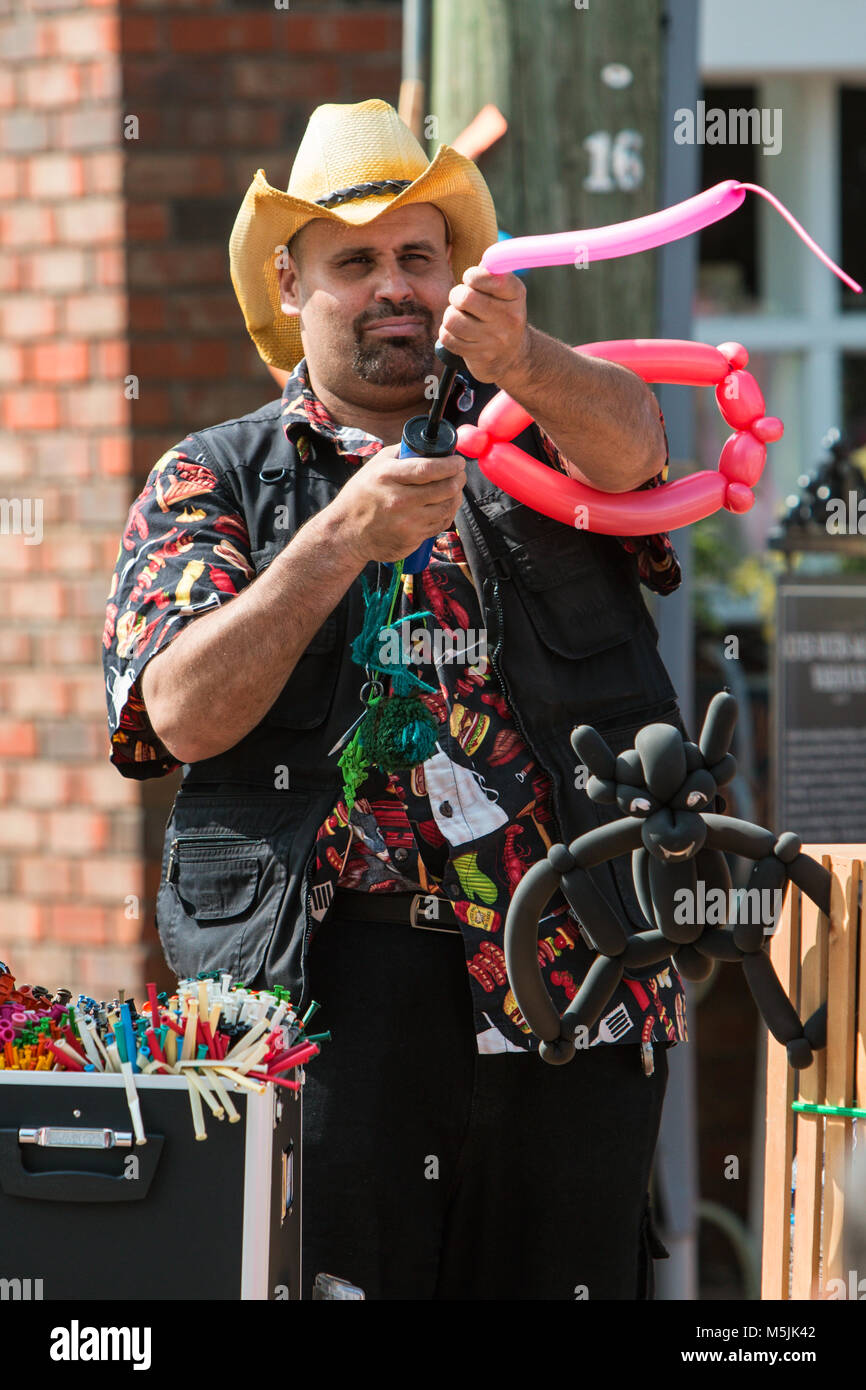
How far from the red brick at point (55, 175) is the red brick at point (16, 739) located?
47.3 inches

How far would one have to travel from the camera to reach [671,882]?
143 cm

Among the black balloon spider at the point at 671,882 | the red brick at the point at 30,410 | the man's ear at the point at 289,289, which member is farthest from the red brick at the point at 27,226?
the black balloon spider at the point at 671,882

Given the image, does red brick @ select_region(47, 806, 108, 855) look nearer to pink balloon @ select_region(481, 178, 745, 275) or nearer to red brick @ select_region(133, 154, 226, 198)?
red brick @ select_region(133, 154, 226, 198)

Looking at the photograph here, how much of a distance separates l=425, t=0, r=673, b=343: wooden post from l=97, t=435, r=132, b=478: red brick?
1255 millimetres

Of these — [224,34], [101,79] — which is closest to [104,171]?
[101,79]

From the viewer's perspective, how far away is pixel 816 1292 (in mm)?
1545

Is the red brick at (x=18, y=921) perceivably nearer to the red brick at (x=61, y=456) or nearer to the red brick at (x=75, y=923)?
the red brick at (x=75, y=923)

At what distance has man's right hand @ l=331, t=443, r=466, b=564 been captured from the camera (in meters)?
1.71

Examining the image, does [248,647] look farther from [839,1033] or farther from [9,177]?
[9,177]

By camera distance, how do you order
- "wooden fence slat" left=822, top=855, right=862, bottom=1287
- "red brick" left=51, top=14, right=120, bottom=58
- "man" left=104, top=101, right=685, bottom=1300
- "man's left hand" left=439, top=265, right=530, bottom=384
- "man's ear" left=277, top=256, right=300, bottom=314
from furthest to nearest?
"red brick" left=51, top=14, right=120, bottom=58
"man's ear" left=277, top=256, right=300, bottom=314
"man" left=104, top=101, right=685, bottom=1300
"man's left hand" left=439, top=265, right=530, bottom=384
"wooden fence slat" left=822, top=855, right=862, bottom=1287

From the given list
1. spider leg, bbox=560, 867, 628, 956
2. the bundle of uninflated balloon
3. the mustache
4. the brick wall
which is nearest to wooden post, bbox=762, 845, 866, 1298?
spider leg, bbox=560, 867, 628, 956
